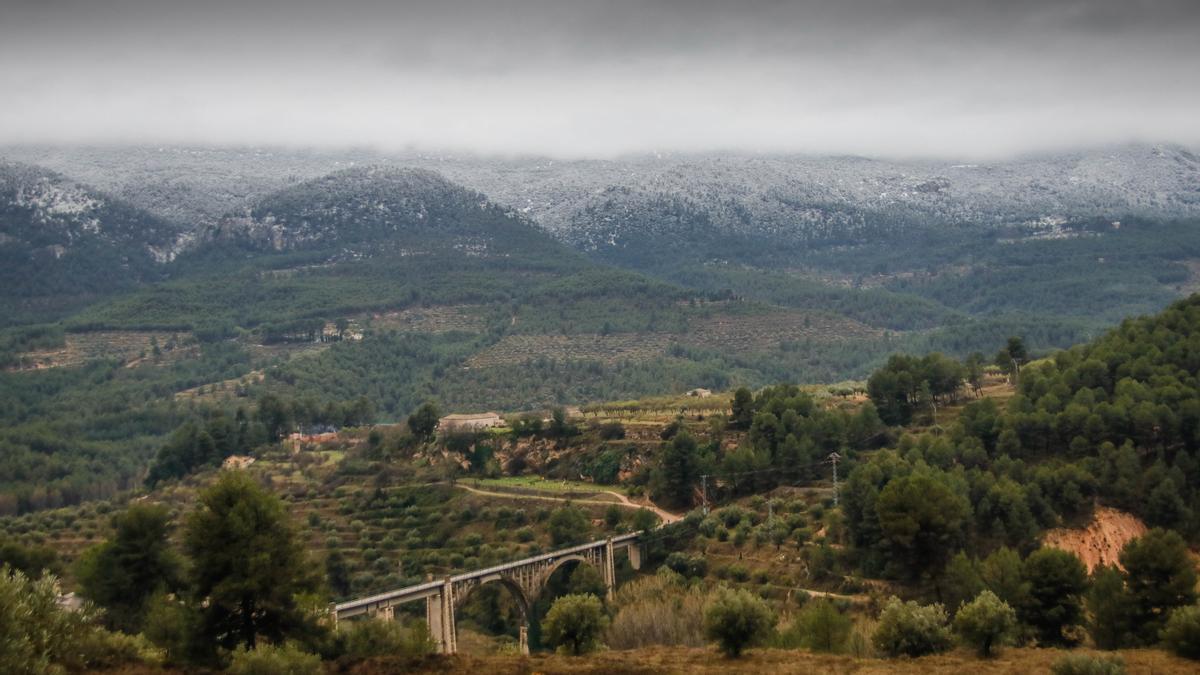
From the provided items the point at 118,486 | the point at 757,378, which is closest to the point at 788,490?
the point at 118,486

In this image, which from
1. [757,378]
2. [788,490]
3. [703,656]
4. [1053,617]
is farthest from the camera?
[757,378]

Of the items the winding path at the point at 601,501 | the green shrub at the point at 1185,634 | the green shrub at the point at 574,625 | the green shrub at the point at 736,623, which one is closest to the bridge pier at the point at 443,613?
the green shrub at the point at 574,625

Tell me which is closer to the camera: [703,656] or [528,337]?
[703,656]

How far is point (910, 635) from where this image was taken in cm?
4697

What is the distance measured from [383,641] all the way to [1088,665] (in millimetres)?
25101

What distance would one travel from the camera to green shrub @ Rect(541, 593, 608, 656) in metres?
53.0

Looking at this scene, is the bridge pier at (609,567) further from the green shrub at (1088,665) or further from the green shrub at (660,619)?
the green shrub at (1088,665)

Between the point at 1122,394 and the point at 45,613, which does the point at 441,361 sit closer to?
the point at 1122,394

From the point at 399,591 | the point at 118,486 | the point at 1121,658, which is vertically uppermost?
the point at 1121,658

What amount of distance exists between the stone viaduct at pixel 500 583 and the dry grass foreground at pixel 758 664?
17310 millimetres

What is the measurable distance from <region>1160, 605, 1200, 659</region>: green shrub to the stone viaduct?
31.8 metres

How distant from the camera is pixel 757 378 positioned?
164625 millimetres

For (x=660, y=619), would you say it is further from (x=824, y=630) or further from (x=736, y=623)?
(x=736, y=623)

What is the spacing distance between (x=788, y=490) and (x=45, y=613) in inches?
2143
